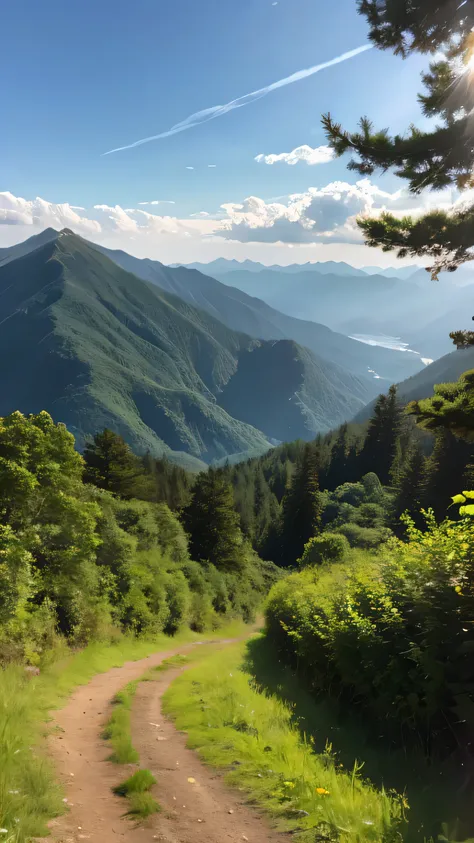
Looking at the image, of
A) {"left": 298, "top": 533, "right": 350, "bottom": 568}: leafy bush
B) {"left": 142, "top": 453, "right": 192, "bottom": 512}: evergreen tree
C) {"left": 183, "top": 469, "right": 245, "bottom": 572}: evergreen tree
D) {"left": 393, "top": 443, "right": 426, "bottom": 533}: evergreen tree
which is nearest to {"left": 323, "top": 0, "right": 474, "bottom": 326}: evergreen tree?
{"left": 298, "top": 533, "right": 350, "bottom": 568}: leafy bush

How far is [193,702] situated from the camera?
11016mm

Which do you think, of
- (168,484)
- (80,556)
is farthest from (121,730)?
(168,484)

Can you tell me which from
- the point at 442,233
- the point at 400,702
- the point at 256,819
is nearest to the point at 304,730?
the point at 400,702

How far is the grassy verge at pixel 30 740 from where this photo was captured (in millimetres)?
4969

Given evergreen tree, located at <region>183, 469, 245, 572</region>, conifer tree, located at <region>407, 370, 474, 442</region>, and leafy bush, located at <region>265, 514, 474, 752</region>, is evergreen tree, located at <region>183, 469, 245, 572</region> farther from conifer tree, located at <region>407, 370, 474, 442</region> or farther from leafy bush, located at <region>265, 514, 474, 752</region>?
conifer tree, located at <region>407, 370, 474, 442</region>

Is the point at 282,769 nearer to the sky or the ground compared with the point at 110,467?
nearer to the ground

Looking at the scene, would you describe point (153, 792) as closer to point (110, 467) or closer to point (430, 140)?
point (430, 140)

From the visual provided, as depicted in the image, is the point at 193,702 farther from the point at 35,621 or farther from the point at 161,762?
the point at 35,621

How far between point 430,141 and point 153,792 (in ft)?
43.8

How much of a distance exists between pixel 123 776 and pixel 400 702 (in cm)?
443

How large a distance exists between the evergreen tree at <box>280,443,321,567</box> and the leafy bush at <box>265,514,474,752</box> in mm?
60774

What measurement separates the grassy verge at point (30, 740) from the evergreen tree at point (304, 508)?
55637mm

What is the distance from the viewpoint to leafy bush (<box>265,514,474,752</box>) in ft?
20.7

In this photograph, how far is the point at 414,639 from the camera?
282 inches
